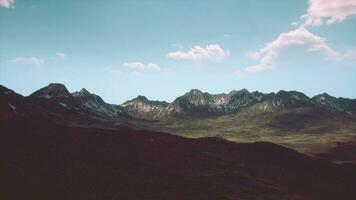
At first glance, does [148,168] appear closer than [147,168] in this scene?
No

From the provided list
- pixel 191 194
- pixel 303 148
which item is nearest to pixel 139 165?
pixel 191 194

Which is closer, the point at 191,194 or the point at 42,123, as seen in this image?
the point at 191,194

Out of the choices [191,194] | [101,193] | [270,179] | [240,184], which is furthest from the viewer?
[270,179]

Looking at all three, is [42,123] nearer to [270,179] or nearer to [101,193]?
[101,193]

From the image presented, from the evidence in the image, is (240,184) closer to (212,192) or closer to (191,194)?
(212,192)

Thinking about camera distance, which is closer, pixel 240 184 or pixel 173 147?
pixel 240 184

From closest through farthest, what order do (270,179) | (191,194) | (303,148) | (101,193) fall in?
(101,193) < (191,194) < (270,179) < (303,148)

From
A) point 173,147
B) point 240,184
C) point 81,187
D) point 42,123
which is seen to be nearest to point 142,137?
point 173,147

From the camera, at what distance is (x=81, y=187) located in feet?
125

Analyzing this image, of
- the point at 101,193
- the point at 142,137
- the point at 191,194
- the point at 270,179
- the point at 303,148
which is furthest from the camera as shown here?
the point at 303,148

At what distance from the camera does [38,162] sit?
4334cm

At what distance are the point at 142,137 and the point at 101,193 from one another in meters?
26.6

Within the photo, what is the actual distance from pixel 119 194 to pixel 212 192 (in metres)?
11.2

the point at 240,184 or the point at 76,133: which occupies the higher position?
the point at 76,133
